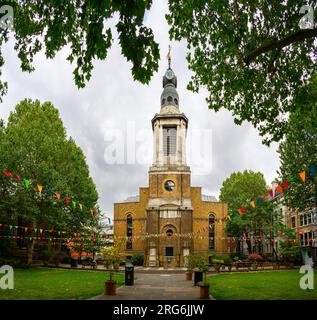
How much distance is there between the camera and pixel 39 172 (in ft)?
93.4

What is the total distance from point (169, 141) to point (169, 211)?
9.98 metres

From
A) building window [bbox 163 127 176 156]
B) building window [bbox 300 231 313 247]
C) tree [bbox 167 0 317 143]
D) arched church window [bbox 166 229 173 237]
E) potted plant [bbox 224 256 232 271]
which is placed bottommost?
potted plant [bbox 224 256 232 271]

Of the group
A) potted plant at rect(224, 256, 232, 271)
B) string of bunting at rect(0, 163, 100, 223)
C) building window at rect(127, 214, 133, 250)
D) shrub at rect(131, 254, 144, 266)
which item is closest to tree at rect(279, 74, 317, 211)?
potted plant at rect(224, 256, 232, 271)

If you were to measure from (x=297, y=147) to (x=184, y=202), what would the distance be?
20933 millimetres

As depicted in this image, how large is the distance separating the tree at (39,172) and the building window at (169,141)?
47.2 ft

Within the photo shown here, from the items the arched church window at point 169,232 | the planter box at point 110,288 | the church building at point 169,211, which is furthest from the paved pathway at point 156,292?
the arched church window at point 169,232

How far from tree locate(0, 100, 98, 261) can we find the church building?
10.8 m

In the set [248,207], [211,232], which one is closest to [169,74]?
[248,207]

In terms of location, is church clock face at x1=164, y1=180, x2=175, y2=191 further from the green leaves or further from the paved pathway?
the paved pathway

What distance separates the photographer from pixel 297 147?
86.6 feet

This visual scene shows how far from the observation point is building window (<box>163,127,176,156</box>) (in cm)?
4728

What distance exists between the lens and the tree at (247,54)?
33.5 feet

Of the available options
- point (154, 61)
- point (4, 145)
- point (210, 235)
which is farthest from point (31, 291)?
point (210, 235)
